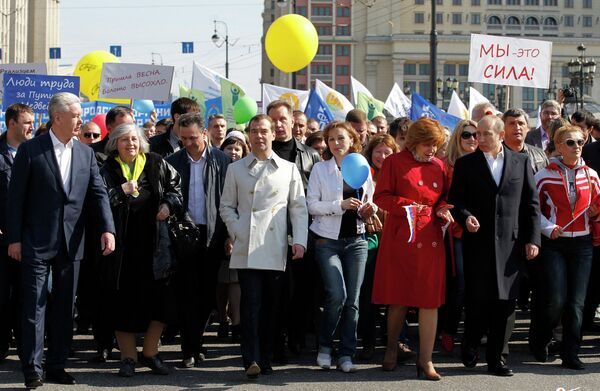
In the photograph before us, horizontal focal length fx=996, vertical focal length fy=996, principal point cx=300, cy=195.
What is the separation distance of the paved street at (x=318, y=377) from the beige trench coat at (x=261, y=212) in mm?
952

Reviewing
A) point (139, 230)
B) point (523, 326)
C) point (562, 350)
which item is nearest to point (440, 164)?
point (562, 350)

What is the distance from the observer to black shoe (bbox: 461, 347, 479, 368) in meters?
8.55

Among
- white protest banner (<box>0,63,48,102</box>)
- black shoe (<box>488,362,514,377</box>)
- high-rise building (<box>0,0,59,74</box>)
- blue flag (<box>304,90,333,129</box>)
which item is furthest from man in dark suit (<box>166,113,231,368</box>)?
high-rise building (<box>0,0,59,74</box>)

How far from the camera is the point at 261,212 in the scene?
329 inches

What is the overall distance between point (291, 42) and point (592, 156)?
30.1ft

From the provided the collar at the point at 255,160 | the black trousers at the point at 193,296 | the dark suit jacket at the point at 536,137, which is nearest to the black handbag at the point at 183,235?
the black trousers at the point at 193,296

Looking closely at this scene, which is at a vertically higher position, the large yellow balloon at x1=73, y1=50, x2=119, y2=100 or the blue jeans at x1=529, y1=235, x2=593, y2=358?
the large yellow balloon at x1=73, y1=50, x2=119, y2=100

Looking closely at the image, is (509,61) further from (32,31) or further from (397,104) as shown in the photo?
(32,31)

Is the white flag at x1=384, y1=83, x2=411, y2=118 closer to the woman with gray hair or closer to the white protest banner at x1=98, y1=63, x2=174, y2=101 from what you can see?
the white protest banner at x1=98, y1=63, x2=174, y2=101

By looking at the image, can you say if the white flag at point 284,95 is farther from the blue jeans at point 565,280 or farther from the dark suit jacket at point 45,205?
the dark suit jacket at point 45,205

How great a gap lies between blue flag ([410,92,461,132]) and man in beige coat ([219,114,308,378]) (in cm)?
905

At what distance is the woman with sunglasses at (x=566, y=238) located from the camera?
877 centimetres

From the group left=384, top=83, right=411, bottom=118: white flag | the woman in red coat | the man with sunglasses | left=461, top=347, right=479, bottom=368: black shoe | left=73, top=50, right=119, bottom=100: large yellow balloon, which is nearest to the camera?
the woman in red coat

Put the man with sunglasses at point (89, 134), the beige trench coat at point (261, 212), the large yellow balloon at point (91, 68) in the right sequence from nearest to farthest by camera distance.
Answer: the beige trench coat at point (261, 212)
the man with sunglasses at point (89, 134)
the large yellow balloon at point (91, 68)
